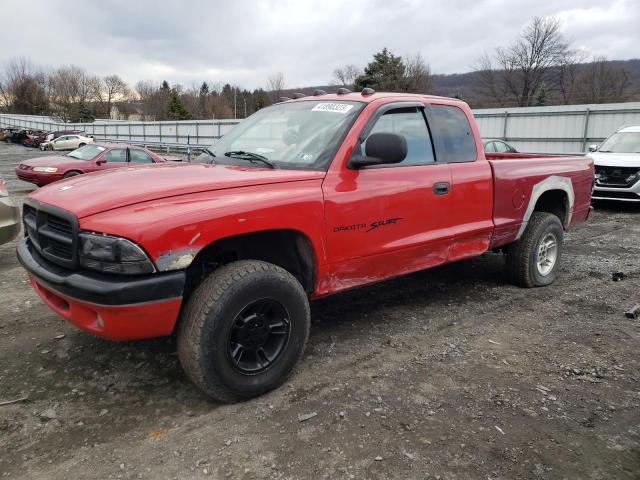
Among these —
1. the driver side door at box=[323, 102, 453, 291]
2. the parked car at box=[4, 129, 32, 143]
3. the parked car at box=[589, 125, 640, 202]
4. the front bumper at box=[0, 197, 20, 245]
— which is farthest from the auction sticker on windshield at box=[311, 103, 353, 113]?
→ the parked car at box=[4, 129, 32, 143]

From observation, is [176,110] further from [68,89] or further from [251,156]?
[251,156]

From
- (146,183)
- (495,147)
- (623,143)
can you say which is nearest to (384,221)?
(146,183)

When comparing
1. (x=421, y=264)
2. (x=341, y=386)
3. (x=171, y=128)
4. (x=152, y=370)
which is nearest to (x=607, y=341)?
(x=421, y=264)

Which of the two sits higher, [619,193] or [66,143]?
[66,143]

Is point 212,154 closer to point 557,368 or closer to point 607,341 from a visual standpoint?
point 557,368

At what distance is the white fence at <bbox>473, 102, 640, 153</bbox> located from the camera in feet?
60.3

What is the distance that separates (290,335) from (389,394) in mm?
727

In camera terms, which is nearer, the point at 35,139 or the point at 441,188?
the point at 441,188

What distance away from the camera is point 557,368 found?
3.53 m

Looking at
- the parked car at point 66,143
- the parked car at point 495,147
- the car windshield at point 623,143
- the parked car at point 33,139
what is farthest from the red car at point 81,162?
the parked car at point 33,139

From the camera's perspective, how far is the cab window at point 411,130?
12.7ft

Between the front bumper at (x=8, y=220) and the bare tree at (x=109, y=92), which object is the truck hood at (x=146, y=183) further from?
the bare tree at (x=109, y=92)

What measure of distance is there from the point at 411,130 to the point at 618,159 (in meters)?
8.86

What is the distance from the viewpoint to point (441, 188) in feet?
13.1
